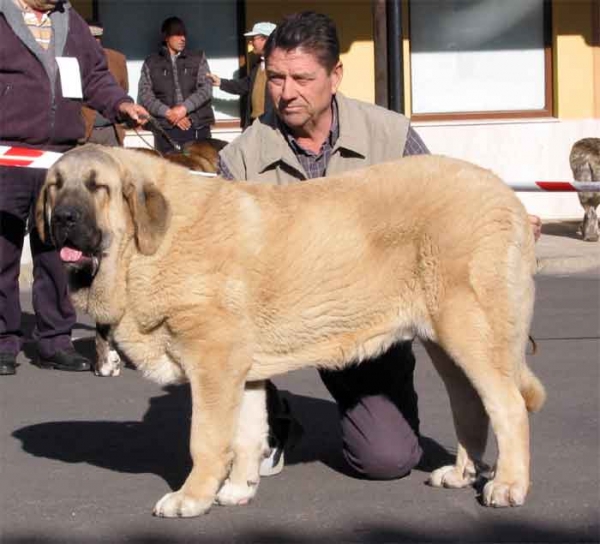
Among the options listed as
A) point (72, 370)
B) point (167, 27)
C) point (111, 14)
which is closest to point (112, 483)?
point (72, 370)

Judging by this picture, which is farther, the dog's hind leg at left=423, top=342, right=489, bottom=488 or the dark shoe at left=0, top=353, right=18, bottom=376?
the dark shoe at left=0, top=353, right=18, bottom=376

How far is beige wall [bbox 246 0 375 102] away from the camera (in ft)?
53.6

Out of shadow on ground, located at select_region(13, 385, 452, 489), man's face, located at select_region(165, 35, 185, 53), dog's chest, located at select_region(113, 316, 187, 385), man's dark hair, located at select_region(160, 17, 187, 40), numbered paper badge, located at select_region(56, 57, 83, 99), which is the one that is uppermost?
man's dark hair, located at select_region(160, 17, 187, 40)

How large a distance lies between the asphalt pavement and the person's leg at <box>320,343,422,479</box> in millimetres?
95

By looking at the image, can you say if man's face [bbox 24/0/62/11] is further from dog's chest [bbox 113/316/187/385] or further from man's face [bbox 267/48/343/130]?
dog's chest [bbox 113/316/187/385]

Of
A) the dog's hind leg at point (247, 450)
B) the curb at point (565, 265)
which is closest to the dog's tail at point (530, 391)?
the dog's hind leg at point (247, 450)

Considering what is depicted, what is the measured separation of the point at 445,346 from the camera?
5.40m

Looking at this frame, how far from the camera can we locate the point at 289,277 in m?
5.41

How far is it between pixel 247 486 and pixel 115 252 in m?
1.14

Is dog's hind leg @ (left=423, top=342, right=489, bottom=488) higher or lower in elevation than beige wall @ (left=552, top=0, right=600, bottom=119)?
lower

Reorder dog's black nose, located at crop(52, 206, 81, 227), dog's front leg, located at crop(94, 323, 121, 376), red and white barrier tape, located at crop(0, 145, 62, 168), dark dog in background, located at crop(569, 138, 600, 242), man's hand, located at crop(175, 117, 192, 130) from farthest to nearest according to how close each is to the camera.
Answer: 1. dark dog in background, located at crop(569, 138, 600, 242)
2. man's hand, located at crop(175, 117, 192, 130)
3. dog's front leg, located at crop(94, 323, 121, 376)
4. red and white barrier tape, located at crop(0, 145, 62, 168)
5. dog's black nose, located at crop(52, 206, 81, 227)

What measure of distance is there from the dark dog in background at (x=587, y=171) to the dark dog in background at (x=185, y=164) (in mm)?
5461

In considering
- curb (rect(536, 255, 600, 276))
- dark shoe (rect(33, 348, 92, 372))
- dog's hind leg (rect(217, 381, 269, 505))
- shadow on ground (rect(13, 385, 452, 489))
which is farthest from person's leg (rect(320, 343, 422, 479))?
curb (rect(536, 255, 600, 276))

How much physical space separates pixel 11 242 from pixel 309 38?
135 inches
